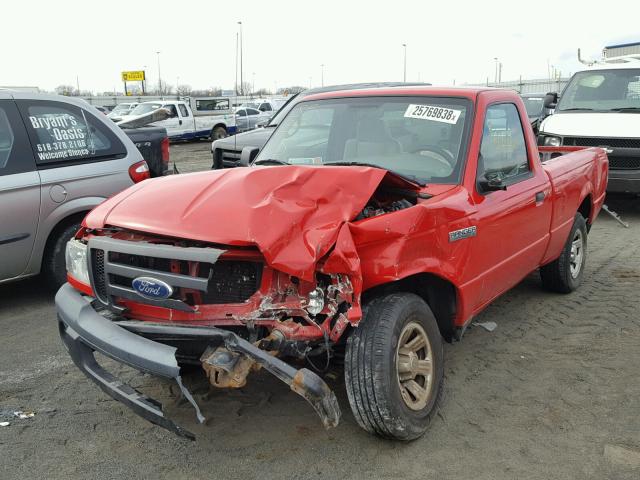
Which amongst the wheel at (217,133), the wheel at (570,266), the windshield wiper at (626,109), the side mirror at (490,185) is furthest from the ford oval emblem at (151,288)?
the wheel at (217,133)

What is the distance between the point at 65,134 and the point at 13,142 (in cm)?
48

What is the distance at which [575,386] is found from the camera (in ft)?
12.7

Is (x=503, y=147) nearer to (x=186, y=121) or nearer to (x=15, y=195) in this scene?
(x=15, y=195)

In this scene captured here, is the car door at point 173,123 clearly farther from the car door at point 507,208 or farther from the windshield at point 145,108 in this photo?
the car door at point 507,208

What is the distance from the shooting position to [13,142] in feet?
17.4

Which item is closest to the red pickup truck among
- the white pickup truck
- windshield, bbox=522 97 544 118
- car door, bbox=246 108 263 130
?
windshield, bbox=522 97 544 118

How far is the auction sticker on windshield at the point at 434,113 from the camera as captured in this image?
4.06m

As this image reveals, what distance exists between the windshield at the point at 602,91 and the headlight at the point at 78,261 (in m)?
8.78

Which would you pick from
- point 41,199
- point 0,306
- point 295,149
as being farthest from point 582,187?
point 0,306

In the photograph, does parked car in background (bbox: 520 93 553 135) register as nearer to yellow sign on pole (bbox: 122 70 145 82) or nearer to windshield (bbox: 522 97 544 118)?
windshield (bbox: 522 97 544 118)

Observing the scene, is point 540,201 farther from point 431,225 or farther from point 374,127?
point 431,225

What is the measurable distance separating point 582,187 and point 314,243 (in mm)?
3665

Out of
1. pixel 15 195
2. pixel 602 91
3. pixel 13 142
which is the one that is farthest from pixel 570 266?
pixel 602 91

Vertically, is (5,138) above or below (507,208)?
above
